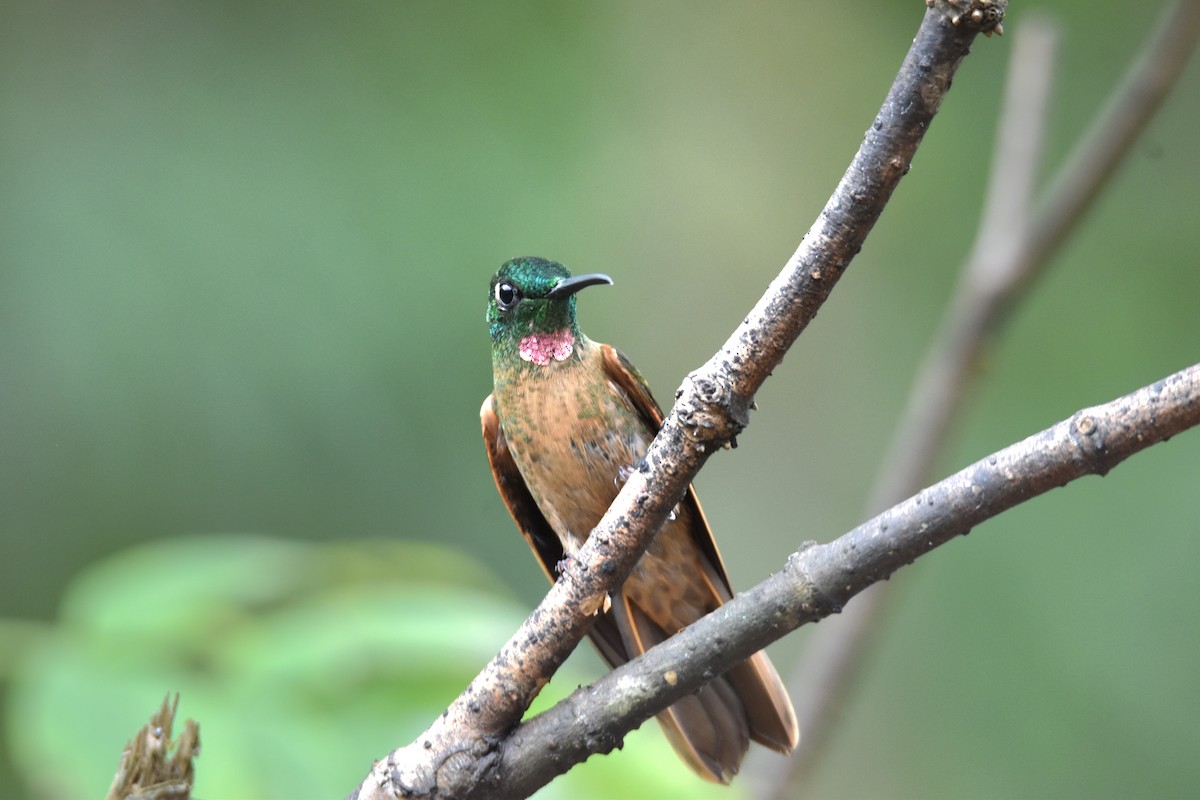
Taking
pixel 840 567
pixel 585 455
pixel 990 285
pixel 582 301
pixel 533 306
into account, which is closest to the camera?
pixel 840 567

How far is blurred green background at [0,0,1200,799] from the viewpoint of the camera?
5.21m

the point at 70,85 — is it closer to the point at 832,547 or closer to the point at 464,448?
the point at 464,448

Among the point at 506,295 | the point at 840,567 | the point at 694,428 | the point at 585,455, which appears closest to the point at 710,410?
the point at 694,428

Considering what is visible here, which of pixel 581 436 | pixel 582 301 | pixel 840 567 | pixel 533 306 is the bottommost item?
pixel 840 567

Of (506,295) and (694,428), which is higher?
(506,295)

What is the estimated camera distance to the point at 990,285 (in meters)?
3.74

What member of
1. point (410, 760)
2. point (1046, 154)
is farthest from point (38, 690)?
point (1046, 154)

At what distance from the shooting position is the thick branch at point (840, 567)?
60.8 inches

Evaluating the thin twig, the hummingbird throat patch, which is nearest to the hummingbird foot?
the hummingbird throat patch

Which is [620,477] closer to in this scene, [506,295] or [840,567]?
[506,295]

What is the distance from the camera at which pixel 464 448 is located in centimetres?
568

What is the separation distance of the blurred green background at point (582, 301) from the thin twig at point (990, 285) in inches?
38.7

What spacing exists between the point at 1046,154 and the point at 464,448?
3.41 m

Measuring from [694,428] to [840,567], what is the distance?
29 centimetres
